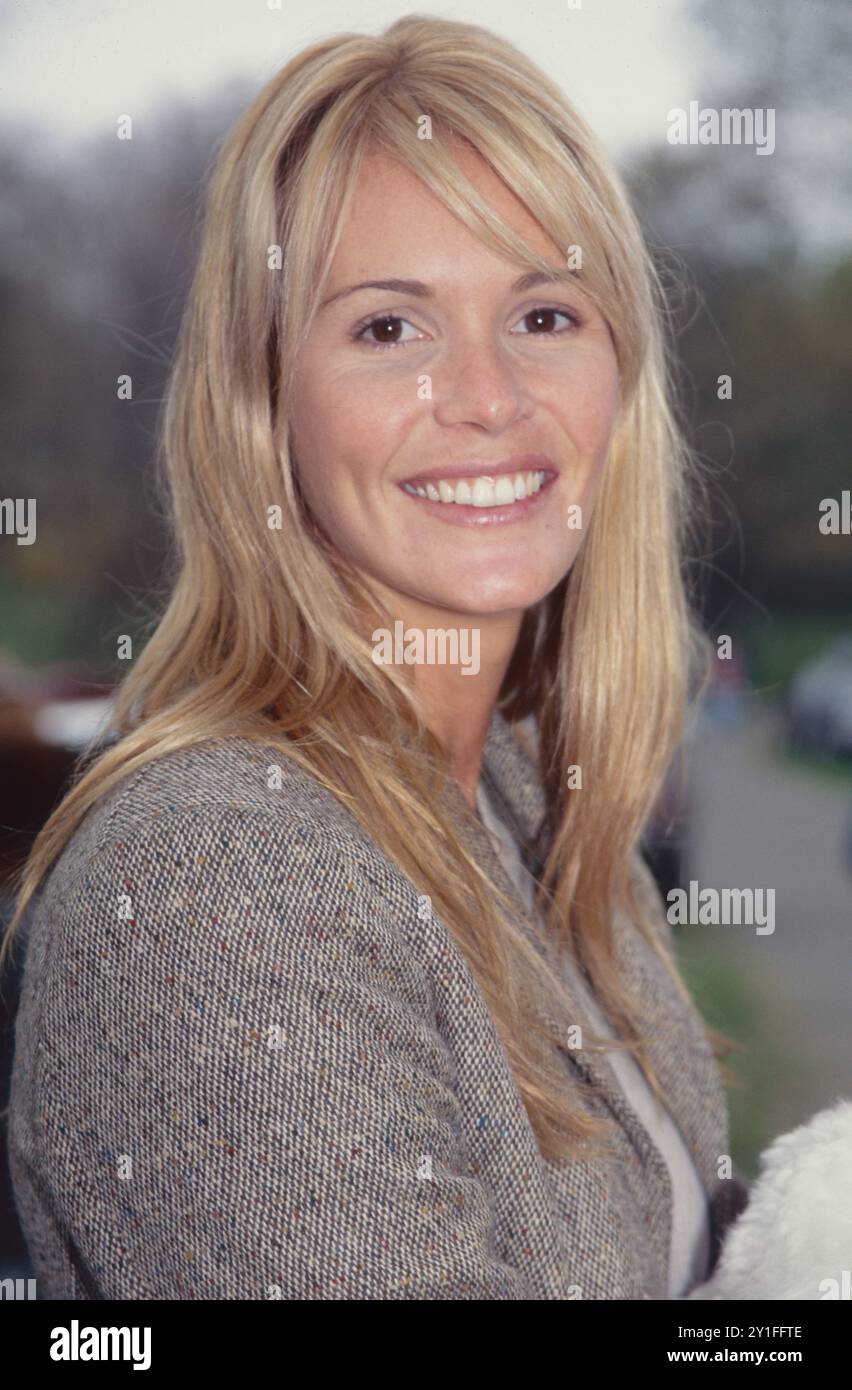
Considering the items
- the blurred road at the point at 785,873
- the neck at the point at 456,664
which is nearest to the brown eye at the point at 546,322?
the neck at the point at 456,664

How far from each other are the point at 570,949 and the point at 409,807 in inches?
12.8

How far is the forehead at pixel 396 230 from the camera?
944mm

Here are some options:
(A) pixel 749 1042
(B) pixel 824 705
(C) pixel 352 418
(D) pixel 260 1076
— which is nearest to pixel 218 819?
(D) pixel 260 1076

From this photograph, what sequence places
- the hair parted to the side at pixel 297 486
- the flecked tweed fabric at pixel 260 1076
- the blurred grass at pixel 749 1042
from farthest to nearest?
1. the blurred grass at pixel 749 1042
2. the hair parted to the side at pixel 297 486
3. the flecked tweed fabric at pixel 260 1076

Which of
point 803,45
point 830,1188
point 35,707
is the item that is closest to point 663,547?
point 830,1188

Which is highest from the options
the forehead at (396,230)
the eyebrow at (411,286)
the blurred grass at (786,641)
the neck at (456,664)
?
the blurred grass at (786,641)

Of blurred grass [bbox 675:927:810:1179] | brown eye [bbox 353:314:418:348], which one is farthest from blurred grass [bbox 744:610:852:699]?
brown eye [bbox 353:314:418:348]

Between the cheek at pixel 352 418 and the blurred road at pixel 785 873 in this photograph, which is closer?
the cheek at pixel 352 418

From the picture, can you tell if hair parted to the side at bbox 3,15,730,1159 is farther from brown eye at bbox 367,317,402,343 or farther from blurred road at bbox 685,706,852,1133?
blurred road at bbox 685,706,852,1133

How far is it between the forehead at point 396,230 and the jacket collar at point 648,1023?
0.39m

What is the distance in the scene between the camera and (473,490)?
100 cm

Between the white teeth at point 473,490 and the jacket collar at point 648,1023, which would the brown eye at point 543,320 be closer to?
the white teeth at point 473,490

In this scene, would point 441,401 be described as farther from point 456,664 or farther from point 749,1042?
point 749,1042
